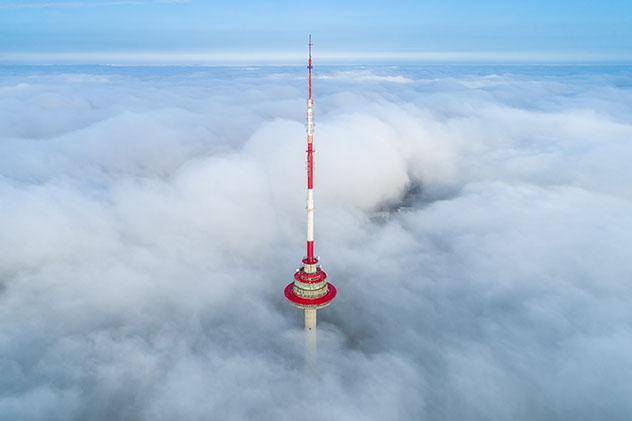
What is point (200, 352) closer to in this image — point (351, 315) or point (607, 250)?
point (351, 315)

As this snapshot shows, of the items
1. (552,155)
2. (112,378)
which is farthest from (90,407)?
(552,155)

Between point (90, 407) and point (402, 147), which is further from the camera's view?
point (402, 147)

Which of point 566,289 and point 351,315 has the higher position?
point 566,289

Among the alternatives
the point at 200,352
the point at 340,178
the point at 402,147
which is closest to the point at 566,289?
the point at 200,352

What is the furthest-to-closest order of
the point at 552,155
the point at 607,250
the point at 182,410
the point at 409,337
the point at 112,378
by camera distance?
the point at 552,155
the point at 607,250
the point at 409,337
the point at 112,378
the point at 182,410

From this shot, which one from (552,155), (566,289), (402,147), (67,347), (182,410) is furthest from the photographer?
(402,147)

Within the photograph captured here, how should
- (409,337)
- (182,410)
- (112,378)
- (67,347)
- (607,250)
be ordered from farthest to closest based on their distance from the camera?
1. (607,250)
2. (409,337)
3. (67,347)
4. (112,378)
5. (182,410)

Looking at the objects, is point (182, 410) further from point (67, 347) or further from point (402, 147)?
point (402, 147)

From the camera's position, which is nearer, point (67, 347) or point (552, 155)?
point (67, 347)

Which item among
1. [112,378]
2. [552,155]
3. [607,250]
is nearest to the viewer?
[112,378]
